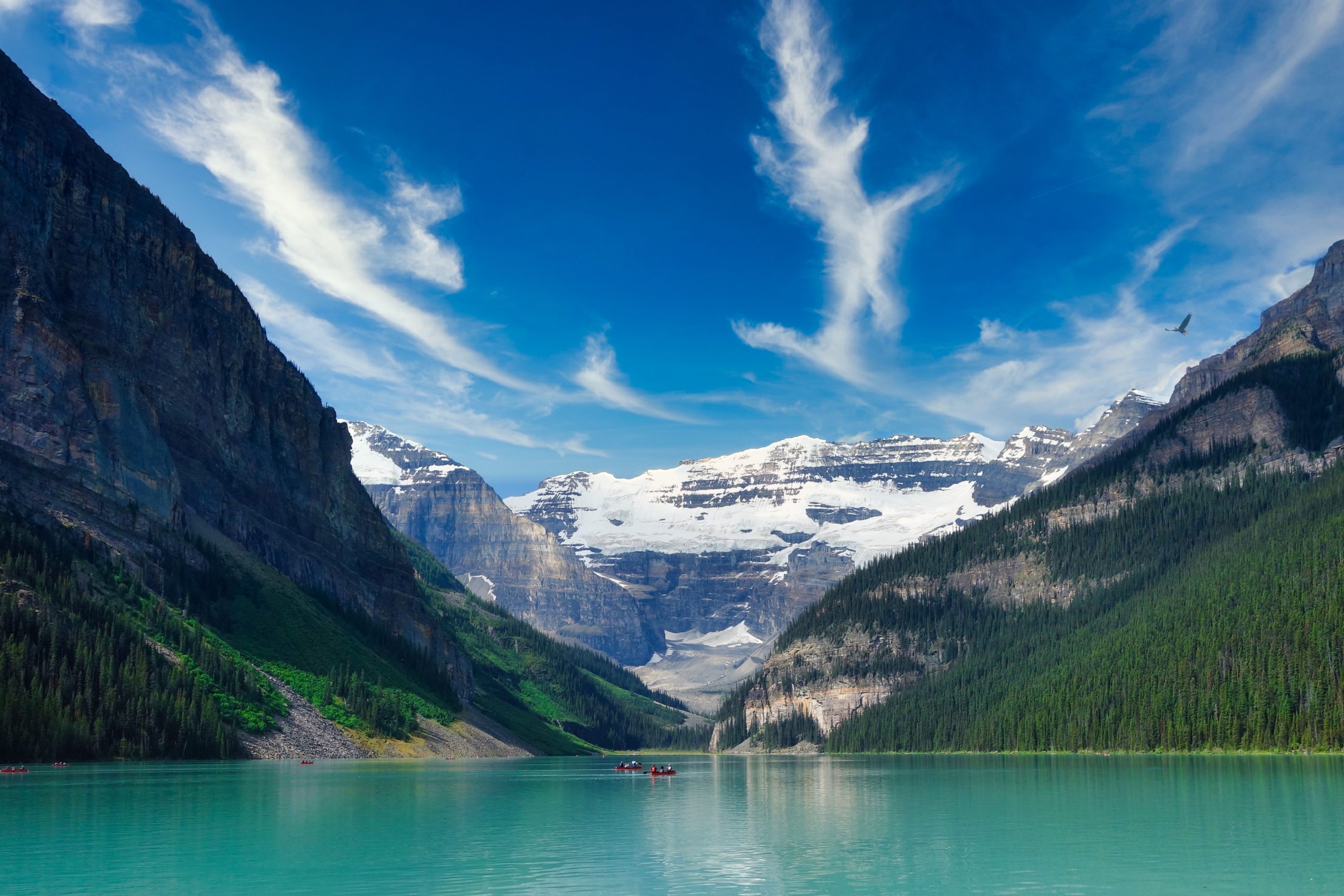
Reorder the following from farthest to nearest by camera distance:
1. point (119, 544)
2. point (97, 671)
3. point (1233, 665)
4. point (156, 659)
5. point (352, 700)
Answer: point (352, 700)
point (1233, 665)
point (119, 544)
point (156, 659)
point (97, 671)

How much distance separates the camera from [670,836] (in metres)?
64.0

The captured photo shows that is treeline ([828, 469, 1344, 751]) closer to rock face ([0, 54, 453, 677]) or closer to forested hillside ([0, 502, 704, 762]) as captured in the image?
forested hillside ([0, 502, 704, 762])

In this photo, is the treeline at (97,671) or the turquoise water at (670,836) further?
the treeline at (97,671)

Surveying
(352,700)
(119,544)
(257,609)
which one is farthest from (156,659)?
(257,609)

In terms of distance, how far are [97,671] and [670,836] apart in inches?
3178

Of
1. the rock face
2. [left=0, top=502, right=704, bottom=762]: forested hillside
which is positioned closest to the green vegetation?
[left=0, top=502, right=704, bottom=762]: forested hillside

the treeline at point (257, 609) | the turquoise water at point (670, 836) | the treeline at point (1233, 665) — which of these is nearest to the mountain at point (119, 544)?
the treeline at point (257, 609)

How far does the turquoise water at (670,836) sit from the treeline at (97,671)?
28.0 ft

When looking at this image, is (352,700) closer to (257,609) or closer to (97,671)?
(257,609)

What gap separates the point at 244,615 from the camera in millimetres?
169500

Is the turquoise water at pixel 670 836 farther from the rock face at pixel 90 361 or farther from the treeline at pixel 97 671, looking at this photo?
the rock face at pixel 90 361

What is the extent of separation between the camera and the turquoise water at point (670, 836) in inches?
1735

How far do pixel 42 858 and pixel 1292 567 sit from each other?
17760 cm

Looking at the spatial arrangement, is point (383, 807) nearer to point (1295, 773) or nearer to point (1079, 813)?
point (1079, 813)
